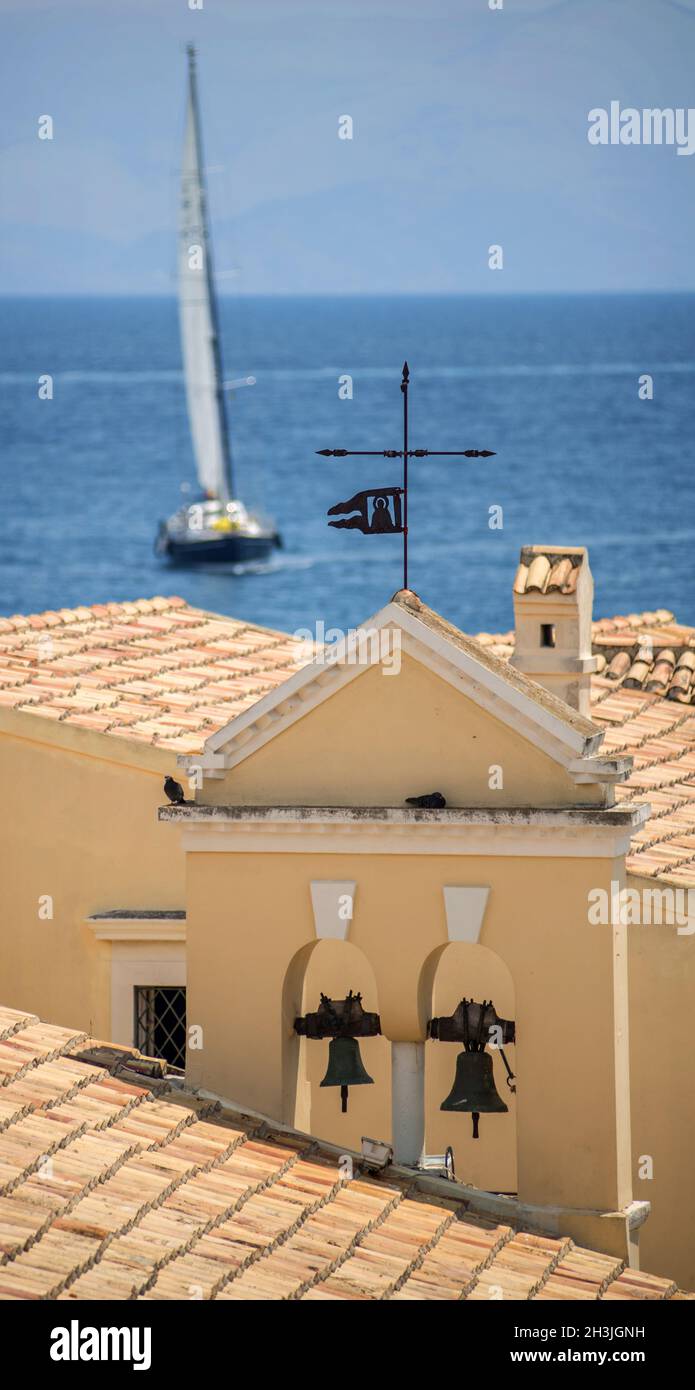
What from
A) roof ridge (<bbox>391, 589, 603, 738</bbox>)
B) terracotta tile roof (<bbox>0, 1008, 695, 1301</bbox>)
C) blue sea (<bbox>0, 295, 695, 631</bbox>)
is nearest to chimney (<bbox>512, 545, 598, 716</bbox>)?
roof ridge (<bbox>391, 589, 603, 738</bbox>)

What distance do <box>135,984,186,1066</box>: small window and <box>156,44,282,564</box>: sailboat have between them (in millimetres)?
71886

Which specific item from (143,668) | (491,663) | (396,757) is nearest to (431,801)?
(396,757)

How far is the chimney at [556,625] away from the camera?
54.4 feet

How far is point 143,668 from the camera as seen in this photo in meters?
17.2

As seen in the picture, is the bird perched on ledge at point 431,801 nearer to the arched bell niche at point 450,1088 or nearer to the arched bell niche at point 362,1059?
the arched bell niche at point 362,1059

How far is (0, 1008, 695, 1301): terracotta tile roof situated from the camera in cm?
1071

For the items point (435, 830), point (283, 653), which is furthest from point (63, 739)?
point (435, 830)

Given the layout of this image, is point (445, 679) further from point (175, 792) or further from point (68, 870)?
point (68, 870)

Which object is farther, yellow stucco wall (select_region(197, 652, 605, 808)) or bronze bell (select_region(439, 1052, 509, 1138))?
bronze bell (select_region(439, 1052, 509, 1138))

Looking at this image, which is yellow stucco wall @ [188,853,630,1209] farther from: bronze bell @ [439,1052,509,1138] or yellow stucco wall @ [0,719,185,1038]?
yellow stucco wall @ [0,719,185,1038]

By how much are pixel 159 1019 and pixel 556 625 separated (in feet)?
11.4

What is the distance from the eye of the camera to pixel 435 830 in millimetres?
12047
